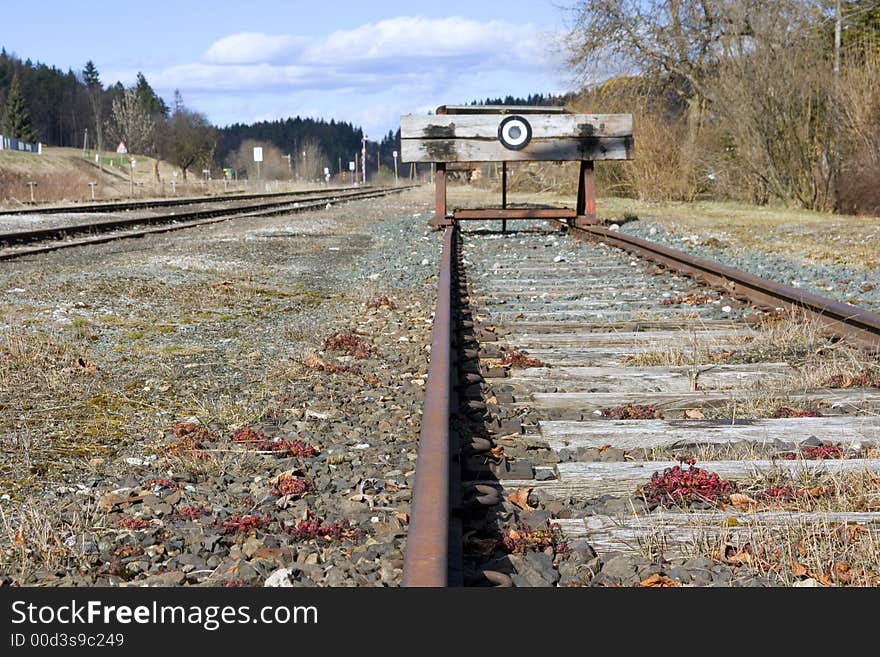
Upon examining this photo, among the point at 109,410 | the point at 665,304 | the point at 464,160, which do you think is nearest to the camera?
the point at 109,410

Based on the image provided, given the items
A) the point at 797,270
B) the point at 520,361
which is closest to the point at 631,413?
the point at 520,361

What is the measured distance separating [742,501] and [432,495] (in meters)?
1.00

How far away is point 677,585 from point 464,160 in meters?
12.5

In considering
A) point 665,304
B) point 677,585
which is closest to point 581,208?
point 665,304

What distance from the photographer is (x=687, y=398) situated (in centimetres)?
429

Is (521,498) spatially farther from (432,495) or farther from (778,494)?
(778,494)

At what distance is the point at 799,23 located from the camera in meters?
22.6

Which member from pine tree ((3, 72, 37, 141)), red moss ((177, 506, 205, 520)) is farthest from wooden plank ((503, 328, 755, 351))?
pine tree ((3, 72, 37, 141))

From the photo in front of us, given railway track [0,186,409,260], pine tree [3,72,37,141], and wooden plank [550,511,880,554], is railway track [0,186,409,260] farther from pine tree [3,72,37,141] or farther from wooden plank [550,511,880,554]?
pine tree [3,72,37,141]

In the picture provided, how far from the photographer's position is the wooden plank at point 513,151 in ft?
47.5

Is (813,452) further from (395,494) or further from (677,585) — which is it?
(395,494)

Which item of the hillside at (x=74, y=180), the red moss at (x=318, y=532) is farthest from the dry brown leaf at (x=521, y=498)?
the hillside at (x=74, y=180)

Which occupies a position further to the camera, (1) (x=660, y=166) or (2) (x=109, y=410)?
(1) (x=660, y=166)

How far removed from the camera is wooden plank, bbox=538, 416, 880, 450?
143 inches
